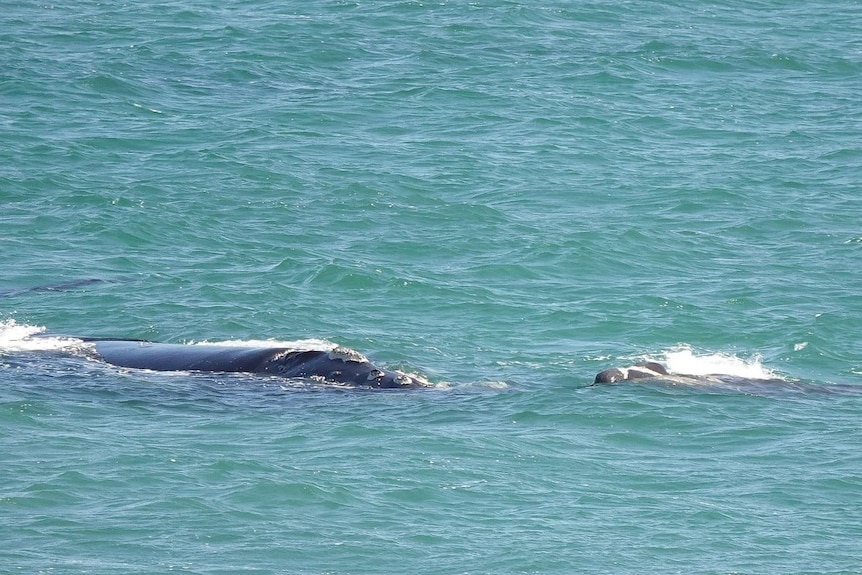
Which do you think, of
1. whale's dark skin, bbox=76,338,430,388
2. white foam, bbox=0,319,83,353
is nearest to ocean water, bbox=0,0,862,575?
white foam, bbox=0,319,83,353

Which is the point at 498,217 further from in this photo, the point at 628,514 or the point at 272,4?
the point at 272,4

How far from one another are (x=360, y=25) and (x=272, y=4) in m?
5.11

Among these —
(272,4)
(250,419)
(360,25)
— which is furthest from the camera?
(272,4)

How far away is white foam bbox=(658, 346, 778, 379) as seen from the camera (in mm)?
21766

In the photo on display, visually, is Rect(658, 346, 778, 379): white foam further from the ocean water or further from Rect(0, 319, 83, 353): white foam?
Rect(0, 319, 83, 353): white foam

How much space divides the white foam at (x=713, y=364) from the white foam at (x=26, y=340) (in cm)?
946

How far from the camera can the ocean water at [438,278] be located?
15.7 metres

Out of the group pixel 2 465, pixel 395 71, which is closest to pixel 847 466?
pixel 2 465

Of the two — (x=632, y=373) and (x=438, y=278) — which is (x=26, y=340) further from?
(x=632, y=373)

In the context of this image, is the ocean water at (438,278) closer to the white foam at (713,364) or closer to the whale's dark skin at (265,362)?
the white foam at (713,364)

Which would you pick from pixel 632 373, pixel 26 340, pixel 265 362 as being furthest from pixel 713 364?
pixel 26 340

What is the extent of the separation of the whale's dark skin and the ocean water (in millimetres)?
387

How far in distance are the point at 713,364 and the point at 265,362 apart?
7.03m

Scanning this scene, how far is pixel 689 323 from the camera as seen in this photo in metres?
24.4
